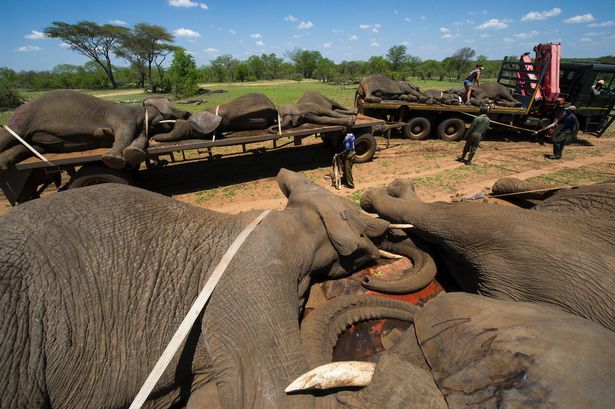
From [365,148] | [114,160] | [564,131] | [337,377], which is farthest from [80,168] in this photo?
[564,131]

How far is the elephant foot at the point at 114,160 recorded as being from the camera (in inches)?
195

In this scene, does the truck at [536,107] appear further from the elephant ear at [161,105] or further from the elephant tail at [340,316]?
the elephant tail at [340,316]

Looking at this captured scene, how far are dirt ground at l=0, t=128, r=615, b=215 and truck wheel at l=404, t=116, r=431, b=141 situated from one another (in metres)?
0.35

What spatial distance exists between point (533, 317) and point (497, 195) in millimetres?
3112

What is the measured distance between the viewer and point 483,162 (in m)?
9.25

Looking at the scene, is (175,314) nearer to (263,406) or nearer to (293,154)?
(263,406)

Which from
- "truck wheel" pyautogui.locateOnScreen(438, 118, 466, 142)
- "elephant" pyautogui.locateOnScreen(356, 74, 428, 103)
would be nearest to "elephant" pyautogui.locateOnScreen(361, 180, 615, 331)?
"elephant" pyautogui.locateOnScreen(356, 74, 428, 103)

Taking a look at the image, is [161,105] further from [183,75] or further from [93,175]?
[183,75]

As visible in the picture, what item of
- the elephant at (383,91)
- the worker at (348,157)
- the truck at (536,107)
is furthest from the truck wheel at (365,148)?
the elephant at (383,91)

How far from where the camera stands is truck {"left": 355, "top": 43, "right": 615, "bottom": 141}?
1090 centimetres

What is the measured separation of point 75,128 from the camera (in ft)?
17.5

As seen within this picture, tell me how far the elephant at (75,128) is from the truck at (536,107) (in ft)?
26.1

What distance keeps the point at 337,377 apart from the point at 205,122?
6.18 metres

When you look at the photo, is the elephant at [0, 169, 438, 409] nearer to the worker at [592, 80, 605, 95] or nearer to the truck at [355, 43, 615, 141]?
the truck at [355, 43, 615, 141]
